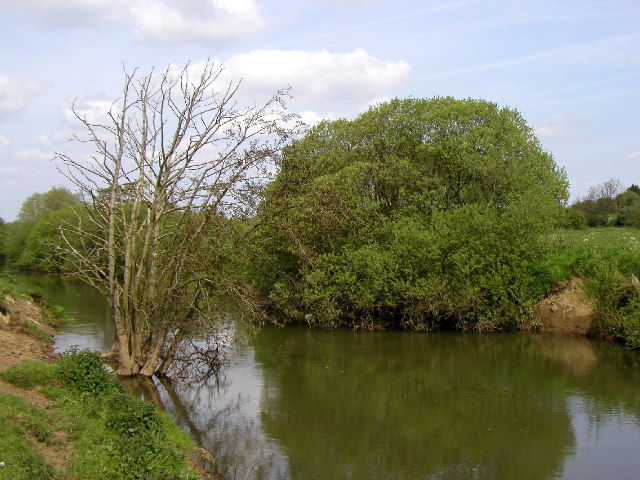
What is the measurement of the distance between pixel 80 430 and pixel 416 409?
8.58m

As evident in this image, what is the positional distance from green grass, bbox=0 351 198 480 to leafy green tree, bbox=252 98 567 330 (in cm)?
1344

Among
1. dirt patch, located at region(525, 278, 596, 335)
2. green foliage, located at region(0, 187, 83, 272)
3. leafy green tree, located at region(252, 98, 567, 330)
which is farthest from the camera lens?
green foliage, located at region(0, 187, 83, 272)

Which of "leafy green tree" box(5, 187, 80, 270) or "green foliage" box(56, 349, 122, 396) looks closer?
"green foliage" box(56, 349, 122, 396)

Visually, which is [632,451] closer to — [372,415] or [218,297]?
[372,415]

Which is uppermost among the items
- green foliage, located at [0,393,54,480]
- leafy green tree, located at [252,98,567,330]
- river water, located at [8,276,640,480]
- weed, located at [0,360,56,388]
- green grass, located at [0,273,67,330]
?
leafy green tree, located at [252,98,567,330]

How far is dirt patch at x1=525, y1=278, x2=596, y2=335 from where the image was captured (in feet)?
92.2

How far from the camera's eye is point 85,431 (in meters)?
11.3

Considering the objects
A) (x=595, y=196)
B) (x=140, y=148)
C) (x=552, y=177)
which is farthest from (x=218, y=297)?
(x=595, y=196)

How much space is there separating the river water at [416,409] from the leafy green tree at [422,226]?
2843mm

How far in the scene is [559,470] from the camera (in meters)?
12.6

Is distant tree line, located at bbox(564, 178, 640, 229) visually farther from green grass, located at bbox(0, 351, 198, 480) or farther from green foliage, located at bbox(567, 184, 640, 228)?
green grass, located at bbox(0, 351, 198, 480)

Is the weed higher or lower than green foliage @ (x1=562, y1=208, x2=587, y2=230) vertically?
lower

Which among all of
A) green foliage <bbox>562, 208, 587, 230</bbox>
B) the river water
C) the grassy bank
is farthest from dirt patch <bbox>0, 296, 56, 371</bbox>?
green foliage <bbox>562, 208, 587, 230</bbox>

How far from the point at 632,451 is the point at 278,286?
58.9 feet
